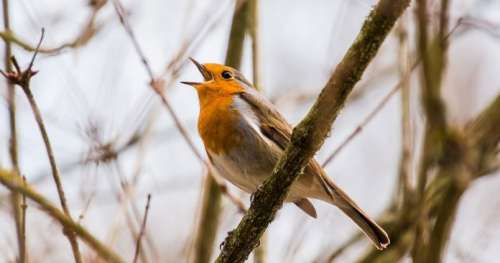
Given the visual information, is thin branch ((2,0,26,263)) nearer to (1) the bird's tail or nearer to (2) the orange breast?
(2) the orange breast

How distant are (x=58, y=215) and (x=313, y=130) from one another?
1087 millimetres

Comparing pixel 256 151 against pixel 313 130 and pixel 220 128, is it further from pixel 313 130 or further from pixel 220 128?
pixel 313 130

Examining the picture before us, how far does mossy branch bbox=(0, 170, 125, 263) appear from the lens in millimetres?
2740

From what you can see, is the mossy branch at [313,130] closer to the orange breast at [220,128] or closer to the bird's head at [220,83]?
the orange breast at [220,128]

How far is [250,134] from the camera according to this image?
4527 millimetres

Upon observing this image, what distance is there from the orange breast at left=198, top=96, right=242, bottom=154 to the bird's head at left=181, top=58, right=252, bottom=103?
24cm

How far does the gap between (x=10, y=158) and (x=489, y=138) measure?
2290 millimetres

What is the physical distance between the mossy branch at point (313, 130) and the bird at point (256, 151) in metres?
0.88

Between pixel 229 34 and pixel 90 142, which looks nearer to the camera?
pixel 90 142

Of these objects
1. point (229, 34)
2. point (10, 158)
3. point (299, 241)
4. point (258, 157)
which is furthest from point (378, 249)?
point (10, 158)

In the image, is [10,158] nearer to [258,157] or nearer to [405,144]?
[258,157]

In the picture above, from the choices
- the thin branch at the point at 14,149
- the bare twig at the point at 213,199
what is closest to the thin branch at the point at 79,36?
the thin branch at the point at 14,149

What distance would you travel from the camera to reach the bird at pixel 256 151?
4.47 meters

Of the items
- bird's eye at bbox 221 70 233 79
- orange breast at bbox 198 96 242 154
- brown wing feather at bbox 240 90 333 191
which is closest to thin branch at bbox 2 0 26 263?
orange breast at bbox 198 96 242 154
